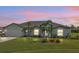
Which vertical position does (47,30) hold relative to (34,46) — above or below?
above

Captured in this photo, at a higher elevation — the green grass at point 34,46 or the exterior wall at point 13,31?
the exterior wall at point 13,31

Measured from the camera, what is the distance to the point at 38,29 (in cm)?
204

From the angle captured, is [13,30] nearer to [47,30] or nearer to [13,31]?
[13,31]

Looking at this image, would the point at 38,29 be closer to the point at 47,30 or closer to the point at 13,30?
the point at 47,30

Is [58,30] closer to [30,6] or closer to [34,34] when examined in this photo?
[34,34]

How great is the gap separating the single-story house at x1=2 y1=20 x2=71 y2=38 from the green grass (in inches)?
2.4

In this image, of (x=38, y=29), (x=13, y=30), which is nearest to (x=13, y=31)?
(x=13, y=30)

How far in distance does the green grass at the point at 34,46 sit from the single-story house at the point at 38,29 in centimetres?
6

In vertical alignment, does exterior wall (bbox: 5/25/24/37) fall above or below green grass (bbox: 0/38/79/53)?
above

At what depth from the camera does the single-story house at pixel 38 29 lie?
2.02 metres

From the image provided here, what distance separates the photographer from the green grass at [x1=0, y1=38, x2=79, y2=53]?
79.6 inches

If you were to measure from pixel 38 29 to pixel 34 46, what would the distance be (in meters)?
0.17

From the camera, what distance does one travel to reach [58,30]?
205 cm
